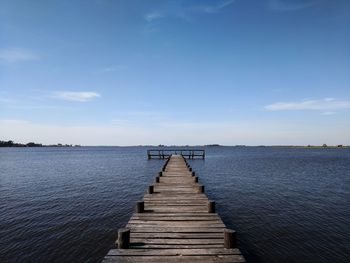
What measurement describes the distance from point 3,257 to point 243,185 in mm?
21814

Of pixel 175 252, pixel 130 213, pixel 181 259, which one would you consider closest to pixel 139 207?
pixel 175 252

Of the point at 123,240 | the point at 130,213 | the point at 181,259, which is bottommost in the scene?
the point at 130,213

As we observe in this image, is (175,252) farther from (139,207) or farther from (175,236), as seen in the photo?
(139,207)

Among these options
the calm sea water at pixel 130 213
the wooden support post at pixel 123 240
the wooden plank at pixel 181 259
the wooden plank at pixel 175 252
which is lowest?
the calm sea water at pixel 130 213

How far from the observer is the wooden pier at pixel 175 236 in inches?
267

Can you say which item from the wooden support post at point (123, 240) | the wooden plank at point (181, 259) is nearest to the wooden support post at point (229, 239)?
the wooden plank at point (181, 259)

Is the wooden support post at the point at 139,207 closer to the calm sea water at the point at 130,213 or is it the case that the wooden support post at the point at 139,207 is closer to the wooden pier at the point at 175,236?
the wooden pier at the point at 175,236

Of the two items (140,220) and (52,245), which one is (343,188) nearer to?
(140,220)

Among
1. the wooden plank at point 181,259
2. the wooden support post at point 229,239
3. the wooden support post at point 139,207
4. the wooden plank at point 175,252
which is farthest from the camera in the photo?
the wooden support post at point 139,207

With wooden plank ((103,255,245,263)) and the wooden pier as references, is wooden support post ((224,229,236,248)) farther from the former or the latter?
wooden plank ((103,255,245,263))

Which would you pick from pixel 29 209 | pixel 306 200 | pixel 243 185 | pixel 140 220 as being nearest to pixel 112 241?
pixel 140 220

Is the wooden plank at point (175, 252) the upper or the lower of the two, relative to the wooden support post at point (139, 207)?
lower

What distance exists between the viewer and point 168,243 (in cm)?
755

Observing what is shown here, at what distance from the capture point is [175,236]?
8.05 meters
